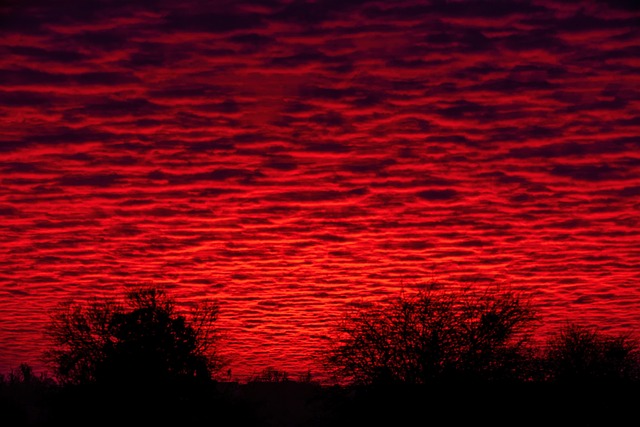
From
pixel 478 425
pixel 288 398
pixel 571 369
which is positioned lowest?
pixel 478 425

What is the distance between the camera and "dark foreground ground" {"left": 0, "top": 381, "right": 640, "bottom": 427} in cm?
5512

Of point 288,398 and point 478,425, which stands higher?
point 288,398

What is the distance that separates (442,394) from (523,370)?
521cm

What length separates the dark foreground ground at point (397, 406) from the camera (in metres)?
55.1

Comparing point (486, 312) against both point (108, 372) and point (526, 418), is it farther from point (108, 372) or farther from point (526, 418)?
point (108, 372)

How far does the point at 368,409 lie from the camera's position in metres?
54.9

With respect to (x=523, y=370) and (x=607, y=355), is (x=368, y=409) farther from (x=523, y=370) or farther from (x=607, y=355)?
(x=607, y=355)

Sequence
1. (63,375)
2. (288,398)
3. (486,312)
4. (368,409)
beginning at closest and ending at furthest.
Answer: (368,409)
(486,312)
(63,375)
(288,398)

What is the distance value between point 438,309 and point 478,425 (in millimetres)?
7929

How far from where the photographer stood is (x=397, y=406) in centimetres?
5506

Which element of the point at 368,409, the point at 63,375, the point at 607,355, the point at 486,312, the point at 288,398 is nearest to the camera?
the point at 368,409

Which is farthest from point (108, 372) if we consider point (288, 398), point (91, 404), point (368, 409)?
point (288, 398)

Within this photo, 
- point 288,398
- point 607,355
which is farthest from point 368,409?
point 288,398

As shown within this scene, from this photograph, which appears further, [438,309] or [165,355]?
[165,355]
